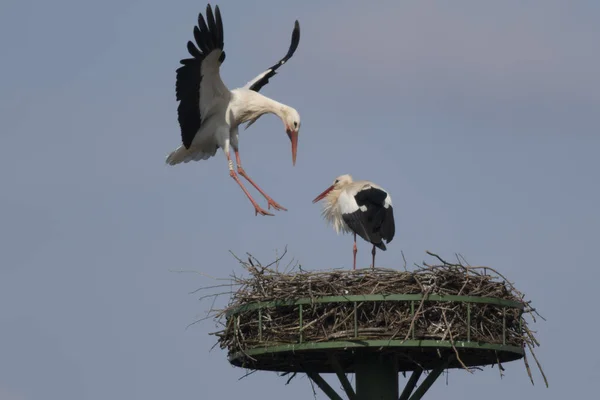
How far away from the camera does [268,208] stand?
14.9 metres

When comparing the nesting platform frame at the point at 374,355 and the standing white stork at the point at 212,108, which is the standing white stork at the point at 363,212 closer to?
the standing white stork at the point at 212,108

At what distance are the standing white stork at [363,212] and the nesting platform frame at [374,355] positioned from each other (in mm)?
2131

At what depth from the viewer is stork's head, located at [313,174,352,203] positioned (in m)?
15.7

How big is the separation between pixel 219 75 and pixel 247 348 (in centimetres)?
460

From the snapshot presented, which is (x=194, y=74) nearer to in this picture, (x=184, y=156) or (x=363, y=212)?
(x=184, y=156)

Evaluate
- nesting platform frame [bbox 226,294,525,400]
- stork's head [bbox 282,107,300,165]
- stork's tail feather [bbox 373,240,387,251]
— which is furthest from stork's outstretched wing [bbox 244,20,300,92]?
nesting platform frame [bbox 226,294,525,400]

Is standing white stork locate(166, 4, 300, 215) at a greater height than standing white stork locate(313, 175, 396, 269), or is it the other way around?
standing white stork locate(166, 4, 300, 215)

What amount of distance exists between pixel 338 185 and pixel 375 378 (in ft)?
13.9

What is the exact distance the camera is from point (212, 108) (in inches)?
616

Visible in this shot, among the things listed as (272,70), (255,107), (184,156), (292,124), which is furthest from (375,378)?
(272,70)

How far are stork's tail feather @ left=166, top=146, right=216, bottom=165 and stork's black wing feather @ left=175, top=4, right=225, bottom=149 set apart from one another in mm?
475

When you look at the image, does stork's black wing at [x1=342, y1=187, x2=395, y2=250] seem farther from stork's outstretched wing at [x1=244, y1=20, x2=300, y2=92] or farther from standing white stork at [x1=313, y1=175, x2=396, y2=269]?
stork's outstretched wing at [x1=244, y1=20, x2=300, y2=92]

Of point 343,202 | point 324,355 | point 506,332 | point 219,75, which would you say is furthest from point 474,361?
point 219,75

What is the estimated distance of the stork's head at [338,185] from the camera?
15.7 m
